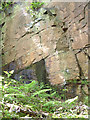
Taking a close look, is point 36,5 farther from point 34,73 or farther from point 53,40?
point 34,73

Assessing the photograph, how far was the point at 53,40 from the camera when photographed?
349cm

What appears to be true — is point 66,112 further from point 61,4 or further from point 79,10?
point 61,4

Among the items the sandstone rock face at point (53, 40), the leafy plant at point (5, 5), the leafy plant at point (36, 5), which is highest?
the leafy plant at point (5, 5)

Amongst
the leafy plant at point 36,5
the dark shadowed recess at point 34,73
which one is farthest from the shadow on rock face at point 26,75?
the leafy plant at point 36,5

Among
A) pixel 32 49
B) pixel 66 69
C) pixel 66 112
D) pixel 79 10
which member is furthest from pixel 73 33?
pixel 66 112

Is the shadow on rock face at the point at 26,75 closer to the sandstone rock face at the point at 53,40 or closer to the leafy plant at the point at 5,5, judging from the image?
the sandstone rock face at the point at 53,40

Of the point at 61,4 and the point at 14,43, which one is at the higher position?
the point at 61,4

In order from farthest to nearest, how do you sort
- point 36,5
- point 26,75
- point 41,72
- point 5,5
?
point 5,5, point 36,5, point 26,75, point 41,72

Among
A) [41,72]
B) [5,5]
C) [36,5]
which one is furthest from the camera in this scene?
[5,5]

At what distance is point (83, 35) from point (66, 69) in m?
0.98

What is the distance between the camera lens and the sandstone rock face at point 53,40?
3.21 metres

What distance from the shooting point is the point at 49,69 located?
132 inches

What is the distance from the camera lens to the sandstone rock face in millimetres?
3209

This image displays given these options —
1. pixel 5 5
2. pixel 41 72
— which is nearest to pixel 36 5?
pixel 5 5
